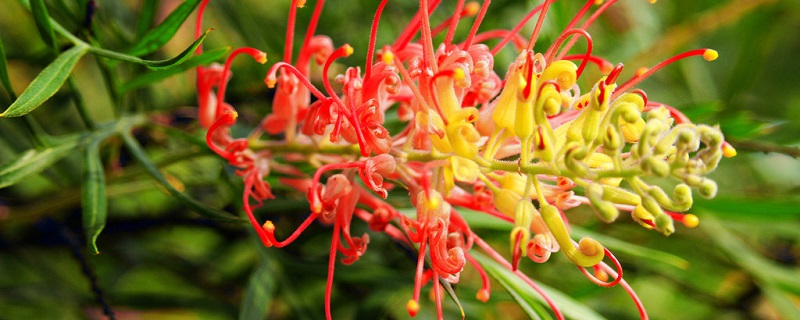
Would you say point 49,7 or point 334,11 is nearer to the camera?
point 49,7

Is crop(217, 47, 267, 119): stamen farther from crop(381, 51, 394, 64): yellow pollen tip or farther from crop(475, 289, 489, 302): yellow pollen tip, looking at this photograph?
crop(475, 289, 489, 302): yellow pollen tip

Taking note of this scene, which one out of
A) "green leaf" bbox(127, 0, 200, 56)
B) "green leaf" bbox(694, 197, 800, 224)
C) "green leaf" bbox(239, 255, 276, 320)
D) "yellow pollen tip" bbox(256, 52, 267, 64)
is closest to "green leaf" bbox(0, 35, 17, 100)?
"green leaf" bbox(127, 0, 200, 56)

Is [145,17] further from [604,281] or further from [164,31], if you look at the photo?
[604,281]


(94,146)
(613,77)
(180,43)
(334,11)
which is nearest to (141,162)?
(94,146)

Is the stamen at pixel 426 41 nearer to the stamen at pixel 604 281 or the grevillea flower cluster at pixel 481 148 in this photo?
the grevillea flower cluster at pixel 481 148

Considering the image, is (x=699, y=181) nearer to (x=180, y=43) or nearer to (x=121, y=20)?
(x=121, y=20)

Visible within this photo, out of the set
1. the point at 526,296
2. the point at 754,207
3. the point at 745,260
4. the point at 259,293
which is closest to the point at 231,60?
the point at 259,293
